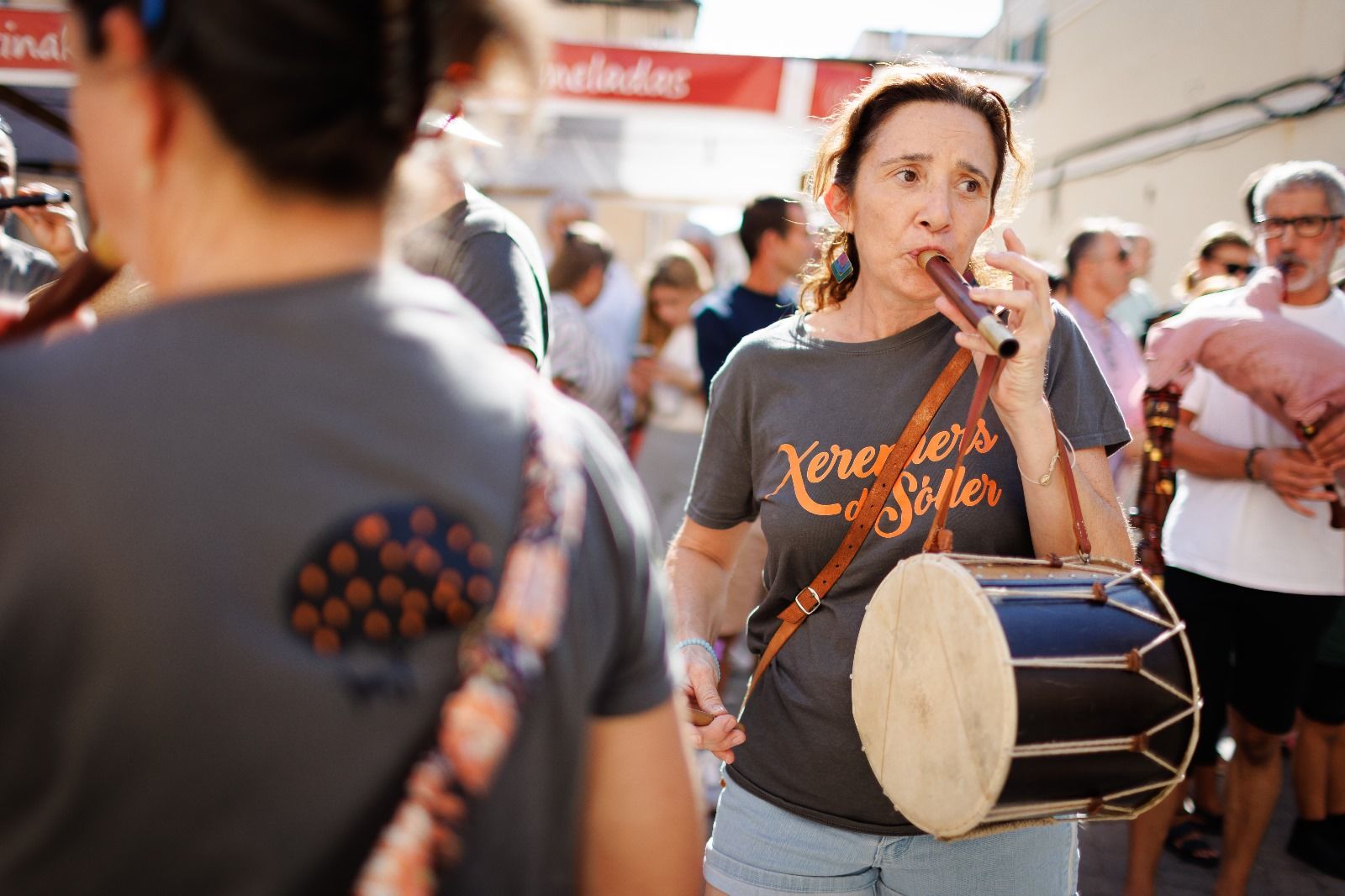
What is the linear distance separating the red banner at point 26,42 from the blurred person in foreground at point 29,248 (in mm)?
2504

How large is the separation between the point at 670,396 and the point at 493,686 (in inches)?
202

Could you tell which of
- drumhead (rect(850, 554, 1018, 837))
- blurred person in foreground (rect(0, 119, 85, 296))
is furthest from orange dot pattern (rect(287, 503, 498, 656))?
blurred person in foreground (rect(0, 119, 85, 296))

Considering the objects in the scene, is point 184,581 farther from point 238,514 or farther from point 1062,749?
point 1062,749

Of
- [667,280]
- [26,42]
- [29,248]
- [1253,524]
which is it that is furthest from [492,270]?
[26,42]

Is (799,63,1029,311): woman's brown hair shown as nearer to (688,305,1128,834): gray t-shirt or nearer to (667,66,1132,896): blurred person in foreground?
(667,66,1132,896): blurred person in foreground

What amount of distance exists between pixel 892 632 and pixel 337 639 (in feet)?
3.89

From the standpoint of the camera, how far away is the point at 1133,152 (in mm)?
11477

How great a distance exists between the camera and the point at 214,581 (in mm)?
765

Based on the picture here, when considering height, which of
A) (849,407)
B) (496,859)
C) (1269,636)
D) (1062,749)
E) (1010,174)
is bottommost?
(1269,636)

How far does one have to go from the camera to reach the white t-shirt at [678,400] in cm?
584

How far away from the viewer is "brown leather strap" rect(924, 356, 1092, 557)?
5.73 feet

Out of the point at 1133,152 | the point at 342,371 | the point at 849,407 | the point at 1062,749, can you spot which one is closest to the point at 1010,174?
the point at 849,407

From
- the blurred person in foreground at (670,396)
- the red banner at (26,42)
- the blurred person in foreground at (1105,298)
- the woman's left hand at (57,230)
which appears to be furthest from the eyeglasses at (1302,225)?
the red banner at (26,42)

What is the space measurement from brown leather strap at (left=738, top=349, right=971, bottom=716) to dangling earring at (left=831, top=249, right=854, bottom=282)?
392 mm
